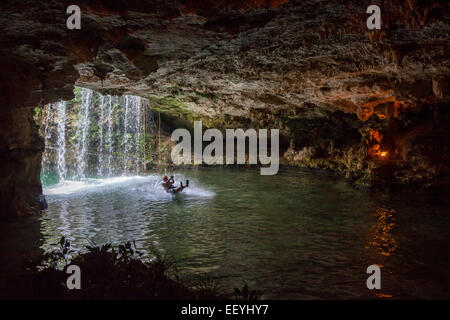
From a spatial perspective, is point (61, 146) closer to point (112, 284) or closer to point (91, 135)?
point (91, 135)

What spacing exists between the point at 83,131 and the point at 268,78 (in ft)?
55.1

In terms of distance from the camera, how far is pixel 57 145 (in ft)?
76.6

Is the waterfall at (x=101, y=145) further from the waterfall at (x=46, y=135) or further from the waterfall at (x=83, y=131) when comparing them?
the waterfall at (x=46, y=135)

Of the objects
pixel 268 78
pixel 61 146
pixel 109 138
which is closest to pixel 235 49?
pixel 268 78

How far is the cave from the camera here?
662cm

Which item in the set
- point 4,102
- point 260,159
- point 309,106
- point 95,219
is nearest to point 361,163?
point 309,106

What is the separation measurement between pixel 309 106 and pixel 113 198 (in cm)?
1173

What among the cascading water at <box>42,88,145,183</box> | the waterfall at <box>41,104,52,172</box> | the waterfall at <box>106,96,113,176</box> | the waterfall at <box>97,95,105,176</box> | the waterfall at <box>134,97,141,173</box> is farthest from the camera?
the waterfall at <box>106,96,113,176</box>

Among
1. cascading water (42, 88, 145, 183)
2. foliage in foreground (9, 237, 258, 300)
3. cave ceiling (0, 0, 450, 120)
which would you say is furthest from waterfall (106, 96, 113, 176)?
foliage in foreground (9, 237, 258, 300)

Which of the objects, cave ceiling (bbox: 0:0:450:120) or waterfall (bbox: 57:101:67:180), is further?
waterfall (bbox: 57:101:67:180)

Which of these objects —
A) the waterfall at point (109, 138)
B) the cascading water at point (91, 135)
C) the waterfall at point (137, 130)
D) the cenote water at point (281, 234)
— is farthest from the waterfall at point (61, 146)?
the cenote water at point (281, 234)

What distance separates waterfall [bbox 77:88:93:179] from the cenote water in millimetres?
8617

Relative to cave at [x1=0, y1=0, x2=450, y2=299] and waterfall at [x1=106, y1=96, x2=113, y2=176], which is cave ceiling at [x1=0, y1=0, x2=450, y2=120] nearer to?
cave at [x1=0, y1=0, x2=450, y2=299]

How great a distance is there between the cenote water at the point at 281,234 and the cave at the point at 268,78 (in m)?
0.16
